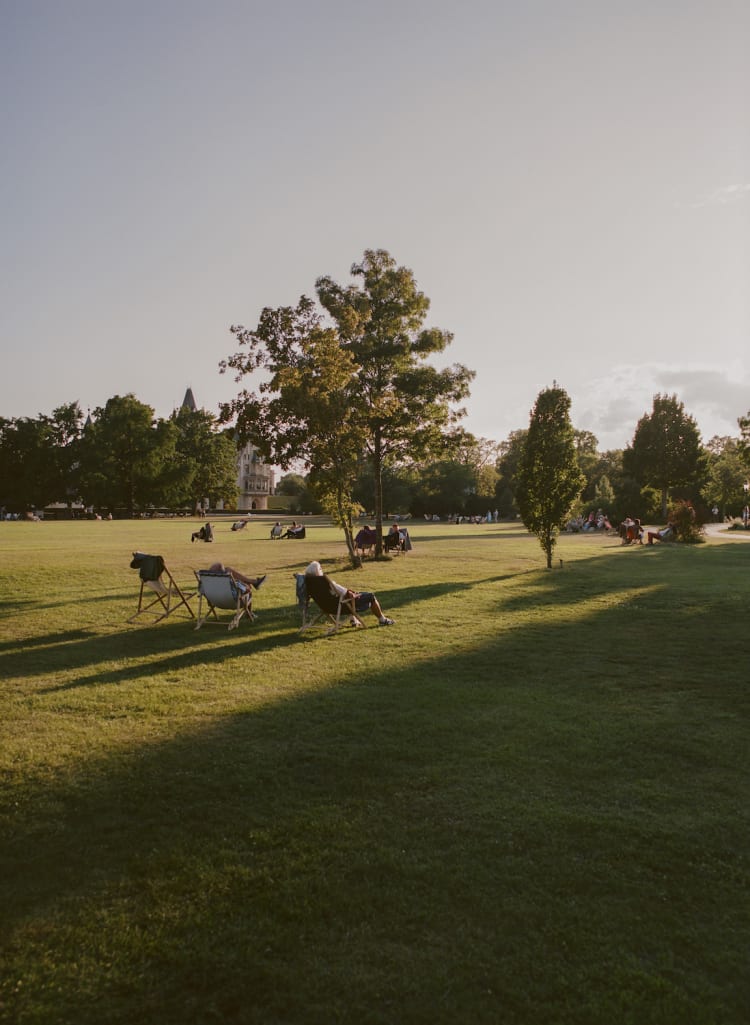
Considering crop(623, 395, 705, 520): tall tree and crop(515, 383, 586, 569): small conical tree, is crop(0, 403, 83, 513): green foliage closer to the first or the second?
crop(623, 395, 705, 520): tall tree

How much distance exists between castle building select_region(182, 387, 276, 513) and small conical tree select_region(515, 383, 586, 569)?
125796 mm

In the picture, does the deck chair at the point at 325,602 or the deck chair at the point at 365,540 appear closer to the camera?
the deck chair at the point at 325,602

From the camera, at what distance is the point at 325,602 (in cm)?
1097

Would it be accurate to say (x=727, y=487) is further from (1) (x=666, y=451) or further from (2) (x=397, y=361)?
(2) (x=397, y=361)

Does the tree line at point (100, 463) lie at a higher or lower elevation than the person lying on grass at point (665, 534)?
higher

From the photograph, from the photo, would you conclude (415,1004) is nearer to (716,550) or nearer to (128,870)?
(128,870)

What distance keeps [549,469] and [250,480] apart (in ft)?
478

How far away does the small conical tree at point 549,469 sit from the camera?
20.0 meters

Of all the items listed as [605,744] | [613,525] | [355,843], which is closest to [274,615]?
[605,744]

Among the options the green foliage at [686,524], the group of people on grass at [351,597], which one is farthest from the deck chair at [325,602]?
the green foliage at [686,524]

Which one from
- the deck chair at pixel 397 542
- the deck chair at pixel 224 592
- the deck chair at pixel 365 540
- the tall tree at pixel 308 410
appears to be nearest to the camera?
the deck chair at pixel 224 592

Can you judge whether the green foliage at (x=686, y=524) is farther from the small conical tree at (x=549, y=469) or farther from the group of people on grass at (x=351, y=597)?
the group of people on grass at (x=351, y=597)

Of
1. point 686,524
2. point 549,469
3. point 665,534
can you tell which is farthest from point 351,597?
point 686,524

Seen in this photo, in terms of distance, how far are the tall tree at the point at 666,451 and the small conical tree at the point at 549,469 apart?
39413 mm
